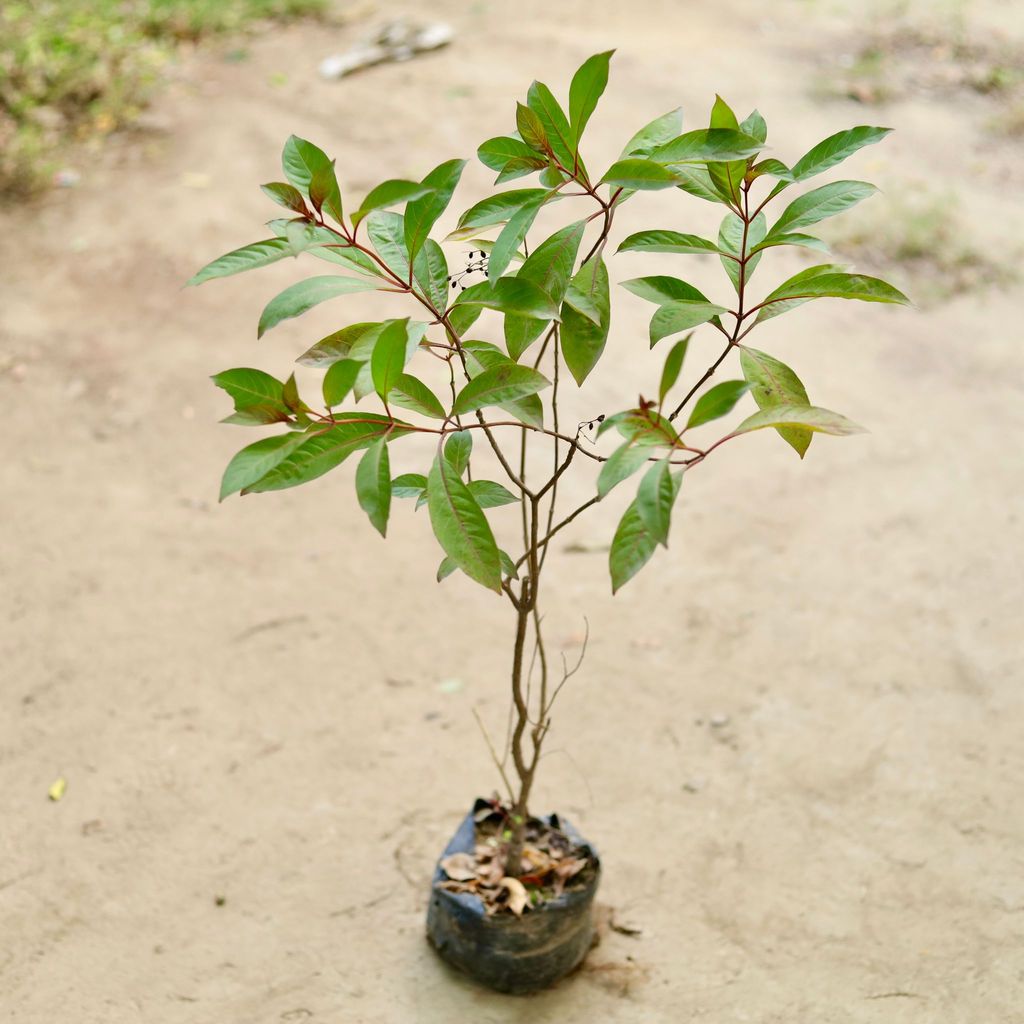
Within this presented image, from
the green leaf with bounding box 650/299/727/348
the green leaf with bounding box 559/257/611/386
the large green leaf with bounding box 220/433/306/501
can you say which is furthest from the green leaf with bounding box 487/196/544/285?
the large green leaf with bounding box 220/433/306/501

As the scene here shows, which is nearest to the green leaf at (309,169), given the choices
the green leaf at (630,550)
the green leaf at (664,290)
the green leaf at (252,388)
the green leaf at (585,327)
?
the green leaf at (252,388)

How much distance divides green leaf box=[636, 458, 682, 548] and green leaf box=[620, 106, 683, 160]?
0.48 meters

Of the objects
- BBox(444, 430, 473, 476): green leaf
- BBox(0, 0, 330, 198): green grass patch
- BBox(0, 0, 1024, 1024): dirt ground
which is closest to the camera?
BBox(444, 430, 473, 476): green leaf

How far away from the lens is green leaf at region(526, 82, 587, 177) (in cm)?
150

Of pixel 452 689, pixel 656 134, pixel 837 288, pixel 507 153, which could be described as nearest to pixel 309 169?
pixel 507 153

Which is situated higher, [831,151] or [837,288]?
[831,151]

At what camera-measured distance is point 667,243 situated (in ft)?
5.28

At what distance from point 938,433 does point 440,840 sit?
7.39ft

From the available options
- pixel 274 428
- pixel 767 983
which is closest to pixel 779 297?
pixel 767 983

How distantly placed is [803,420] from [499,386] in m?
0.40

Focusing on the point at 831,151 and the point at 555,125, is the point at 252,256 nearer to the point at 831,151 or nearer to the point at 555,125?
the point at 555,125

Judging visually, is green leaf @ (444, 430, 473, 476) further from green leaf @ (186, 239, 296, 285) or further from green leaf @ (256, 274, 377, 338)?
green leaf @ (186, 239, 296, 285)

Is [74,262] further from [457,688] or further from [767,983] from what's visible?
[767,983]

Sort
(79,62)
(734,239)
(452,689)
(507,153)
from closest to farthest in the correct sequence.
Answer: (507,153) < (734,239) < (452,689) < (79,62)
